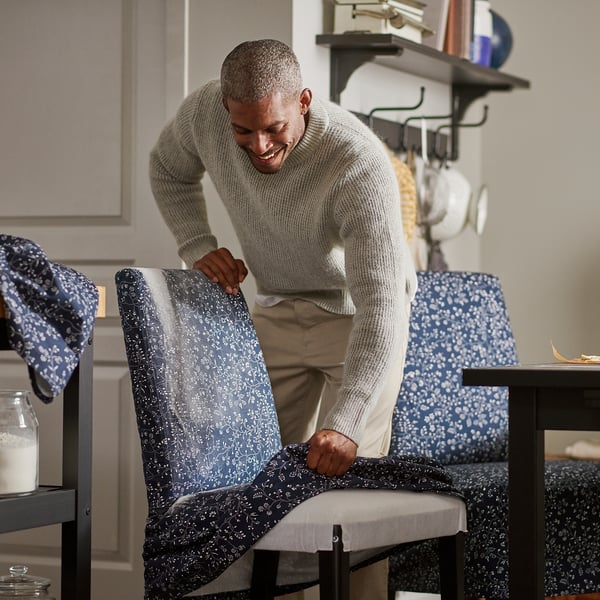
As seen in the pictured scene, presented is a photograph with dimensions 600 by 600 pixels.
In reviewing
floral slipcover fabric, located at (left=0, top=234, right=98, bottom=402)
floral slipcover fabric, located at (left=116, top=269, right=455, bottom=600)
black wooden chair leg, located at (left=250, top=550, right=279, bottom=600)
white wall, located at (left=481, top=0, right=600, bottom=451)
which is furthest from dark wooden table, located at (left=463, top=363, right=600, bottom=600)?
white wall, located at (left=481, top=0, right=600, bottom=451)

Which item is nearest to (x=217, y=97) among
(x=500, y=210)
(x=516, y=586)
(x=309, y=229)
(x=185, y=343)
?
(x=309, y=229)

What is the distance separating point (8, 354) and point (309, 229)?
45.3 inches

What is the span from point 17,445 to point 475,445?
1.34 m

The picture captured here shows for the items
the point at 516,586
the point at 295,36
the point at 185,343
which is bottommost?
the point at 516,586

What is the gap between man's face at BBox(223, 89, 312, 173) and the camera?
204 cm

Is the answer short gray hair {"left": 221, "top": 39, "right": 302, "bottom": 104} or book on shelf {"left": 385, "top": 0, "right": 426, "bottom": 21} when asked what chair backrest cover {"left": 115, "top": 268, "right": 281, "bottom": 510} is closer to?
short gray hair {"left": 221, "top": 39, "right": 302, "bottom": 104}

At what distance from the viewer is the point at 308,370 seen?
8.01 feet

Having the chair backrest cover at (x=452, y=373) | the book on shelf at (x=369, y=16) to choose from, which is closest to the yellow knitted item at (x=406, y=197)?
the chair backrest cover at (x=452, y=373)

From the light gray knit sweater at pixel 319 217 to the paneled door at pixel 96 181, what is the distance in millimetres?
458

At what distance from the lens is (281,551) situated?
1.97m

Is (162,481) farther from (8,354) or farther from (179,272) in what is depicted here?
(8,354)

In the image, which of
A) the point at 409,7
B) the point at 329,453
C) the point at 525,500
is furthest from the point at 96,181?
the point at 525,500

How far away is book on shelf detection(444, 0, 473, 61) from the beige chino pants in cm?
116

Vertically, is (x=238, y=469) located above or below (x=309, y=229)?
below
